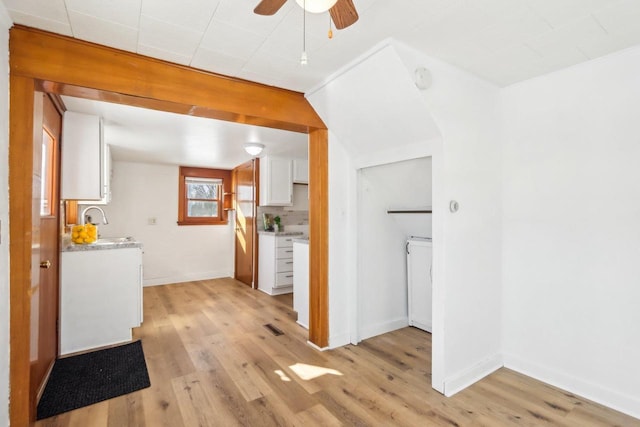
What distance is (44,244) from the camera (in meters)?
2.32

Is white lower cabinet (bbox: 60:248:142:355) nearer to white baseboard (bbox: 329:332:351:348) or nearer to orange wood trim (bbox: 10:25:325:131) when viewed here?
orange wood trim (bbox: 10:25:325:131)

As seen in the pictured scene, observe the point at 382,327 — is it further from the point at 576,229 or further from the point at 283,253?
the point at 283,253

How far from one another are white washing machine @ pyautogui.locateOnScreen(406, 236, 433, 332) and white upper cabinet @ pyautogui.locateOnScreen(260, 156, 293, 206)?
2.50m

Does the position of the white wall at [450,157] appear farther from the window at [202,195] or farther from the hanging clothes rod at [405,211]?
the window at [202,195]

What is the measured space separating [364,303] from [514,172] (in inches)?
70.4

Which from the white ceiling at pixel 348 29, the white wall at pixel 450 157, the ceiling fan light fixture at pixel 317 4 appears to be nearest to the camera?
the ceiling fan light fixture at pixel 317 4

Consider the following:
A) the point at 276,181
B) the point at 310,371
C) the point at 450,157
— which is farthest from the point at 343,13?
the point at 276,181

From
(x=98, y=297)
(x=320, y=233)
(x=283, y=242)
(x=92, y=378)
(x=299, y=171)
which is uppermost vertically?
(x=299, y=171)

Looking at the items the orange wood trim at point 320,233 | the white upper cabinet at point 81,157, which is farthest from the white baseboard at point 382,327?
the white upper cabinet at point 81,157

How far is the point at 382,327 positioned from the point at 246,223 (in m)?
3.28

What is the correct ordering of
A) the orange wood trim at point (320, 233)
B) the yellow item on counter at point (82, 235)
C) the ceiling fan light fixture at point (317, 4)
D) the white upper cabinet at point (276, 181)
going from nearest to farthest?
the ceiling fan light fixture at point (317, 4) → the orange wood trim at point (320, 233) → the yellow item on counter at point (82, 235) → the white upper cabinet at point (276, 181)

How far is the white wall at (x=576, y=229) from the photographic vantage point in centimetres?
201

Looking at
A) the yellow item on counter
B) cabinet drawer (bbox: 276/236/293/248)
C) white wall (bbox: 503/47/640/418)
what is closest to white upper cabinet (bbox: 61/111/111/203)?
the yellow item on counter

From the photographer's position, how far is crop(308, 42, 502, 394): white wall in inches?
85.8
